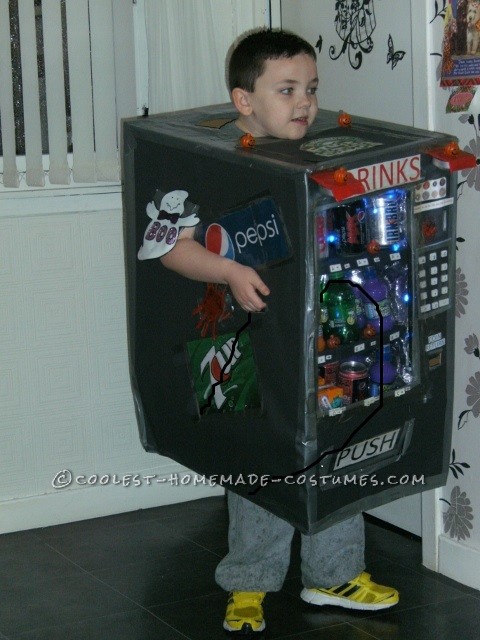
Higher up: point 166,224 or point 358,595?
point 166,224

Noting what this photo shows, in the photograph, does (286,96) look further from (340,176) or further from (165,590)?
(165,590)

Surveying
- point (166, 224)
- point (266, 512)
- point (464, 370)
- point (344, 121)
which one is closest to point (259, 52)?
point (344, 121)

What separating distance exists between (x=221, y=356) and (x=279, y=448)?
0.22 meters

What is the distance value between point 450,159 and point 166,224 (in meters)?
0.56

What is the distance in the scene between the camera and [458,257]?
7.61 ft

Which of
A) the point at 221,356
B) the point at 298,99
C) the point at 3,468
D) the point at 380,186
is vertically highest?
the point at 298,99

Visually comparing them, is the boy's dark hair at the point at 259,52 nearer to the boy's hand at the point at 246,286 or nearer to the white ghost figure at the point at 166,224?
the white ghost figure at the point at 166,224

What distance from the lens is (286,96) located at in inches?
79.2

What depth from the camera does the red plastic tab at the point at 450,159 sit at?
1950 mm

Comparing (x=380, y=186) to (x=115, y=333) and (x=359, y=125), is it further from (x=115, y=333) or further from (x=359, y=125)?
(x=115, y=333)

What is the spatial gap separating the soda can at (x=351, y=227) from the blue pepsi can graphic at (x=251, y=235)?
0.12 meters

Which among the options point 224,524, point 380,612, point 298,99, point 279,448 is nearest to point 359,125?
point 298,99

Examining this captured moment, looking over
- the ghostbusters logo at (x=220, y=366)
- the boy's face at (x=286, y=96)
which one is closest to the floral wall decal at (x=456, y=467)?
the ghostbusters logo at (x=220, y=366)

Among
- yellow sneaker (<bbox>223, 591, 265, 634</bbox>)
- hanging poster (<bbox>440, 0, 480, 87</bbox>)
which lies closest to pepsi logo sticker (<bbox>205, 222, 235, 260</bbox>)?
hanging poster (<bbox>440, 0, 480, 87</bbox>)
